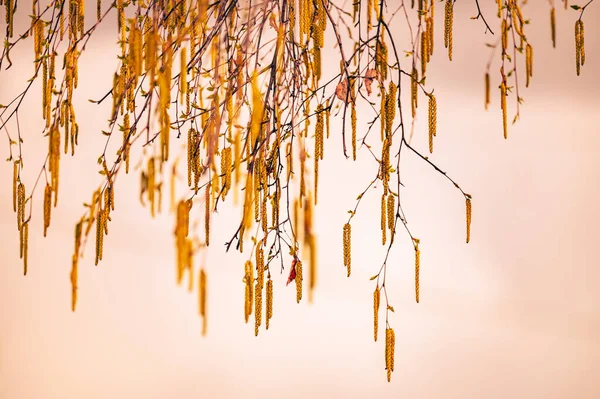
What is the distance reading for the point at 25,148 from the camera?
1.98 metres

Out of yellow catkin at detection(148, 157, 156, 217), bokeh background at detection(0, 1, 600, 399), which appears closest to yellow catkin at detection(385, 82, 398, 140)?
yellow catkin at detection(148, 157, 156, 217)

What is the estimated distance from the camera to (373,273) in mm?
1871

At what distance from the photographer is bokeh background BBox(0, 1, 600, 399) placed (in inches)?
70.2

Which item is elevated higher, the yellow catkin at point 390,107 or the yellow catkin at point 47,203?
the yellow catkin at point 390,107

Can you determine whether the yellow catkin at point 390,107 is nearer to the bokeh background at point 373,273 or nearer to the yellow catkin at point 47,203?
the yellow catkin at point 47,203

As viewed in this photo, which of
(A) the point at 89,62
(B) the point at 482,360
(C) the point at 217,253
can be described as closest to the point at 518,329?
(B) the point at 482,360

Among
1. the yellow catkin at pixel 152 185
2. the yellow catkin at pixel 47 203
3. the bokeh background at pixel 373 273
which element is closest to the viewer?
the yellow catkin at pixel 152 185

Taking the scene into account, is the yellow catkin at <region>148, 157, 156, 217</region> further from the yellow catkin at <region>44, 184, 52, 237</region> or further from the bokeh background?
the bokeh background

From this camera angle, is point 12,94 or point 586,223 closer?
point 586,223

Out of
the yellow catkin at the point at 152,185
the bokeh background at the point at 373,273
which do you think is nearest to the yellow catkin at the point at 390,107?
the yellow catkin at the point at 152,185

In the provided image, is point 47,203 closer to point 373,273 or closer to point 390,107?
point 390,107

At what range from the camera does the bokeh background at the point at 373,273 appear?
178cm

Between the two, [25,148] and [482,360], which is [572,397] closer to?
[482,360]

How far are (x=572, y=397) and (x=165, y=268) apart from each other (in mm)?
1182
